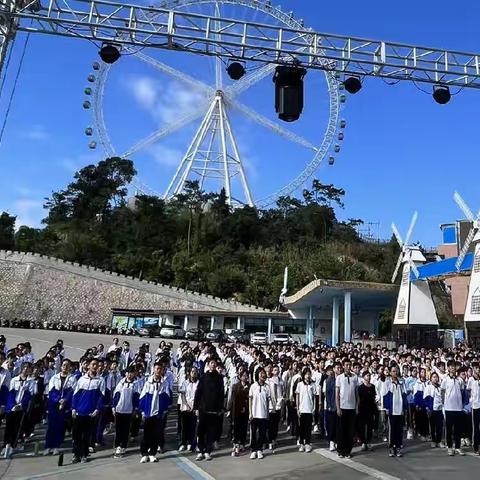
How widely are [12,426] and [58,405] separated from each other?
0.72m

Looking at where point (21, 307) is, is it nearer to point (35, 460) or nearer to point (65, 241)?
point (65, 241)

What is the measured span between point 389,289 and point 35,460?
27297 mm

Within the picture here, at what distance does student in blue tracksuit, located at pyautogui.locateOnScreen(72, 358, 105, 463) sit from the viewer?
8188 mm

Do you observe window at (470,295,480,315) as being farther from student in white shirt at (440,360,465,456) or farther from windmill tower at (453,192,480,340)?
student in white shirt at (440,360,465,456)

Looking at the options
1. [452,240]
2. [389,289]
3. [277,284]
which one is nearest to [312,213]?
[277,284]

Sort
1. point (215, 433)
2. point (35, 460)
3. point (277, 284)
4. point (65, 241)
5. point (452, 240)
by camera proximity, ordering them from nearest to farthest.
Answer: point (35, 460), point (215, 433), point (452, 240), point (277, 284), point (65, 241)

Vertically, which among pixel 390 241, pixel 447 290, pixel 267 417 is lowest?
pixel 267 417

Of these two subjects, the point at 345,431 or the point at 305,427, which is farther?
the point at 305,427

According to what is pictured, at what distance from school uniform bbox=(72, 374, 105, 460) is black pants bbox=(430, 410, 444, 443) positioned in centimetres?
587

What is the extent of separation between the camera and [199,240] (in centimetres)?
7662

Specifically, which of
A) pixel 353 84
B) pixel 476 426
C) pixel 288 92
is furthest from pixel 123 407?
pixel 353 84

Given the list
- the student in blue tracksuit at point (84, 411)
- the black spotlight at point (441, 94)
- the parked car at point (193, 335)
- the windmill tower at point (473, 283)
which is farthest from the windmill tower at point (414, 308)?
the student in blue tracksuit at point (84, 411)

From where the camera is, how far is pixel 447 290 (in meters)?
59.3

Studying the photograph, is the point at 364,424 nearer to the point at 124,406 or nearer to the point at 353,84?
the point at 124,406
